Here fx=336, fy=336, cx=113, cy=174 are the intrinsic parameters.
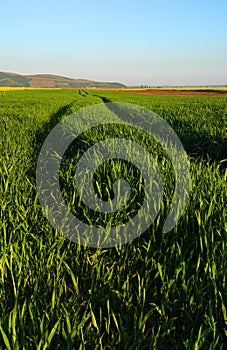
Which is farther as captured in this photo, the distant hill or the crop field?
the distant hill

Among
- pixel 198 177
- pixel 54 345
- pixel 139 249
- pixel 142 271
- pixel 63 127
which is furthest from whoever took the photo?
pixel 63 127

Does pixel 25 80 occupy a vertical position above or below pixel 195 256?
above

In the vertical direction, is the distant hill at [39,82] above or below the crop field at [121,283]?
above

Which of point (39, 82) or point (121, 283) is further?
point (39, 82)

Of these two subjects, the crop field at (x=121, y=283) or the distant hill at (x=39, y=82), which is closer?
the crop field at (x=121, y=283)

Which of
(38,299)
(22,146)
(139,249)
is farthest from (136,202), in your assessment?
(22,146)

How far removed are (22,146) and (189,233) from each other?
388 centimetres

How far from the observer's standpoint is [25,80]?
17400cm

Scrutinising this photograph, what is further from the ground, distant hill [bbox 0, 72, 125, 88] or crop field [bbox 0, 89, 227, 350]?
distant hill [bbox 0, 72, 125, 88]

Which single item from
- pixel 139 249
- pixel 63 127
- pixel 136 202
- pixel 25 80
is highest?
pixel 25 80

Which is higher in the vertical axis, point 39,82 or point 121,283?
point 39,82

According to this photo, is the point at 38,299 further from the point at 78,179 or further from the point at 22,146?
the point at 22,146

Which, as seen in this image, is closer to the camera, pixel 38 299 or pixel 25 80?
pixel 38 299

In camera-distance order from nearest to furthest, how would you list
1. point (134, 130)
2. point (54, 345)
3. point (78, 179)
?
point (54, 345)
point (78, 179)
point (134, 130)
